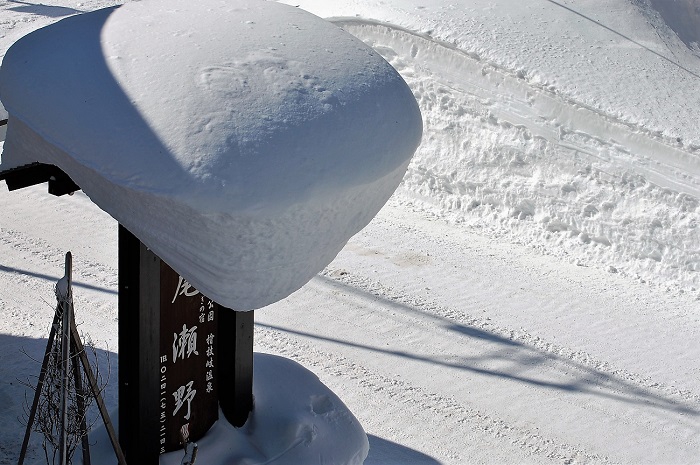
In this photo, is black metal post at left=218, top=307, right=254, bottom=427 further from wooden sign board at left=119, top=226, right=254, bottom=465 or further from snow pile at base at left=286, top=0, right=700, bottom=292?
snow pile at base at left=286, top=0, right=700, bottom=292

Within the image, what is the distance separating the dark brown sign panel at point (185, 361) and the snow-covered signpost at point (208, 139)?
0.18ft

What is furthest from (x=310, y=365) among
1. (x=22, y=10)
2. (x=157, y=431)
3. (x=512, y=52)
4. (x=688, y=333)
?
(x=22, y=10)

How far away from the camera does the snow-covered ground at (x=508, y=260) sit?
6.25 metres

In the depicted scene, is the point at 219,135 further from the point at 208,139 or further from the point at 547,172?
the point at 547,172

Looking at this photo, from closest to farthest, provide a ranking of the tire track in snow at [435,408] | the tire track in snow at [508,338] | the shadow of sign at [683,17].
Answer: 1. the tire track in snow at [435,408]
2. the tire track in snow at [508,338]
3. the shadow of sign at [683,17]

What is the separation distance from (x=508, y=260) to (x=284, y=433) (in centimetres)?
386

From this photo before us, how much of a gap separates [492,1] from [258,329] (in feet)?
17.7

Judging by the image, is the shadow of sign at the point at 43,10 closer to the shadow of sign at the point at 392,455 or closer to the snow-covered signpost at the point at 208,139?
the shadow of sign at the point at 392,455

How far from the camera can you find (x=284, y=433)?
493 centimetres

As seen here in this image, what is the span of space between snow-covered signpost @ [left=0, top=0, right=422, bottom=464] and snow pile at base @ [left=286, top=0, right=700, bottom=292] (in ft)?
15.8

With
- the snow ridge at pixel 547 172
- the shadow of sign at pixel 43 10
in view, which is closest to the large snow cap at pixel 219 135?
the snow ridge at pixel 547 172

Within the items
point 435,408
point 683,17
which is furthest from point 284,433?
point 683,17

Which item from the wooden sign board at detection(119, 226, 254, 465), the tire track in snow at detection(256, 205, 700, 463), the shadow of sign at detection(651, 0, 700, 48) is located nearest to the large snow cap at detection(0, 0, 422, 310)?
the wooden sign board at detection(119, 226, 254, 465)

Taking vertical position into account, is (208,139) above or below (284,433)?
above
